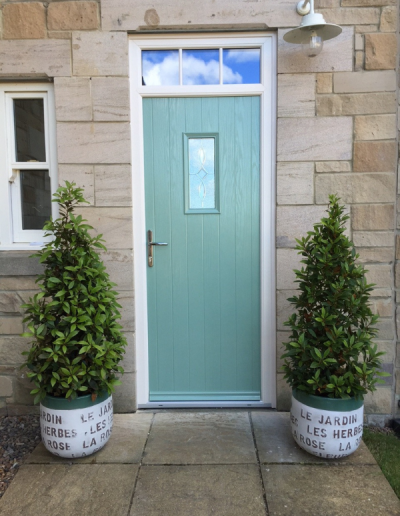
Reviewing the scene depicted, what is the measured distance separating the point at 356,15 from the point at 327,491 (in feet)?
9.91

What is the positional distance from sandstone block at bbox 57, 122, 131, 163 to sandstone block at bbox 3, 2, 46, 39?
2.14 feet

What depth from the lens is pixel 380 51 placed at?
111 inches

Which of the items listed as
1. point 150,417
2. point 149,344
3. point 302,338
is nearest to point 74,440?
point 150,417

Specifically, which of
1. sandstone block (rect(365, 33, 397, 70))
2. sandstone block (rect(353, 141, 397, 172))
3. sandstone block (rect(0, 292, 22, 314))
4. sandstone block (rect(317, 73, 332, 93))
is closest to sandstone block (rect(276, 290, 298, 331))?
sandstone block (rect(353, 141, 397, 172))

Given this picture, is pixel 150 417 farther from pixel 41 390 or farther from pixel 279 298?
pixel 279 298

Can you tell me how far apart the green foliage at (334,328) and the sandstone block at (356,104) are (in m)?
0.80

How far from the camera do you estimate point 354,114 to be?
9.45 ft

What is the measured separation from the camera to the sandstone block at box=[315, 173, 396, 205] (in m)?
2.90

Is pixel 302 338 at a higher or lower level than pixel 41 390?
higher

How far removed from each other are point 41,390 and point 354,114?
2.75m

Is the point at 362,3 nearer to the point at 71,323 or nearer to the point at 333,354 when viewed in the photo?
the point at 333,354

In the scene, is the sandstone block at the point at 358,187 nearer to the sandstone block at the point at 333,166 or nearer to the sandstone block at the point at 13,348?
the sandstone block at the point at 333,166

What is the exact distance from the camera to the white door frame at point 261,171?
9.59 feet

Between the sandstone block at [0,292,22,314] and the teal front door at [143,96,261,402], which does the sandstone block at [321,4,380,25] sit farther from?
the sandstone block at [0,292,22,314]
